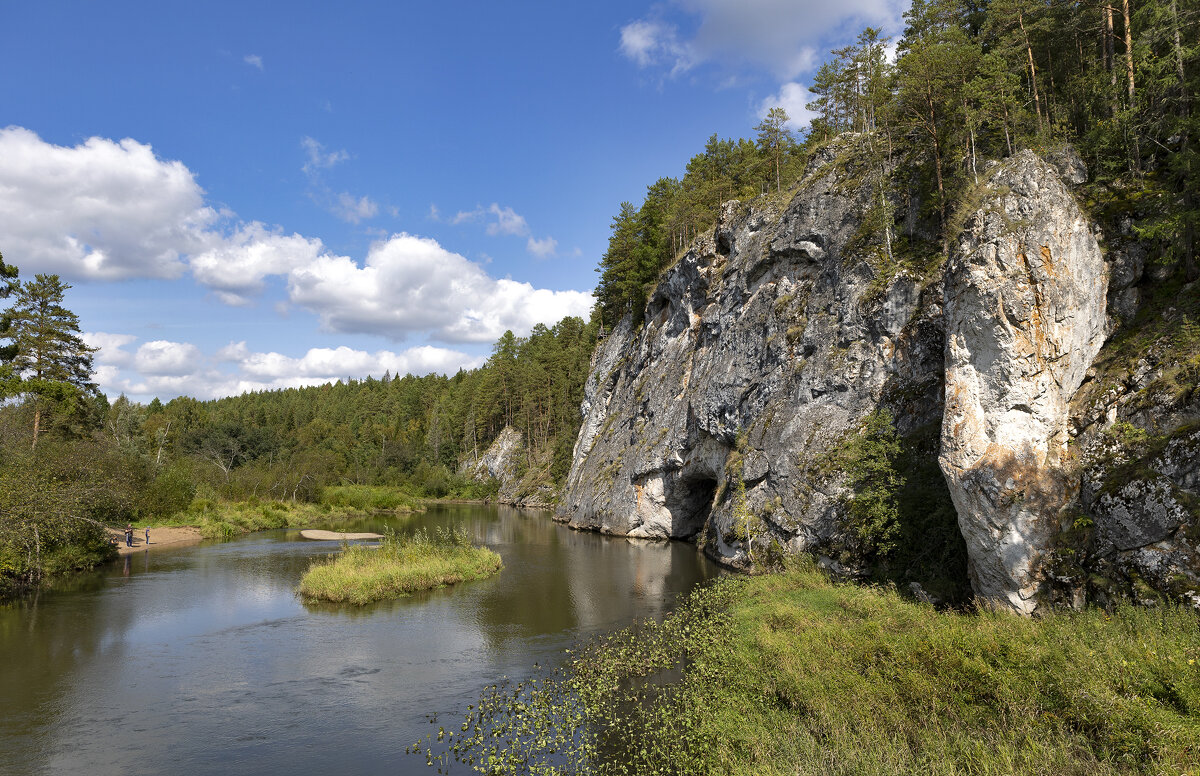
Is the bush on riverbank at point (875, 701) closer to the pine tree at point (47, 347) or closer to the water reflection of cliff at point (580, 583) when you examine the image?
the water reflection of cliff at point (580, 583)

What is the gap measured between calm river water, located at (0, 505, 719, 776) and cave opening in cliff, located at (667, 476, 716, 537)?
12.6 meters

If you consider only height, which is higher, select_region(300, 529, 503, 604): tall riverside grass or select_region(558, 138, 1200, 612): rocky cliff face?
select_region(558, 138, 1200, 612): rocky cliff face

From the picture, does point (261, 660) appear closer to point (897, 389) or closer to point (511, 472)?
point (897, 389)

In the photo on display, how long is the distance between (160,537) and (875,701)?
175 ft

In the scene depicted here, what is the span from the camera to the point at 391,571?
2898 centimetres

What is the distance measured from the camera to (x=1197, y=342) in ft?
53.9

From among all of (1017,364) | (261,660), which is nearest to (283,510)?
(261,660)

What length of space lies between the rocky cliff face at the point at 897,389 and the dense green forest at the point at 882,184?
185 cm

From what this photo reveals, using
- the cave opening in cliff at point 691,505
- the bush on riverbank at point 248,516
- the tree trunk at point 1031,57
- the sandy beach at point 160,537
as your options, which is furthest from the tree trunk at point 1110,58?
the bush on riverbank at point 248,516

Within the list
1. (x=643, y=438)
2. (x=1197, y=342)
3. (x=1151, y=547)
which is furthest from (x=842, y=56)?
(x=1151, y=547)

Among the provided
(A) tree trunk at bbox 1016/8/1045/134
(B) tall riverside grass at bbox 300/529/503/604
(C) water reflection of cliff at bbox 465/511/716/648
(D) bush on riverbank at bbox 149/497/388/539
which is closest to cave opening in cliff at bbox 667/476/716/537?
(C) water reflection of cliff at bbox 465/511/716/648

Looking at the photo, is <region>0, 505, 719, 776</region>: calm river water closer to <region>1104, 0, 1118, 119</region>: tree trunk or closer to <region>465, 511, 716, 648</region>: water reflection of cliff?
<region>465, 511, 716, 648</region>: water reflection of cliff

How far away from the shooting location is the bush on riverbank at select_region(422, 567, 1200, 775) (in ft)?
28.3

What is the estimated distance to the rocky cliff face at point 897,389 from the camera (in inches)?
666
